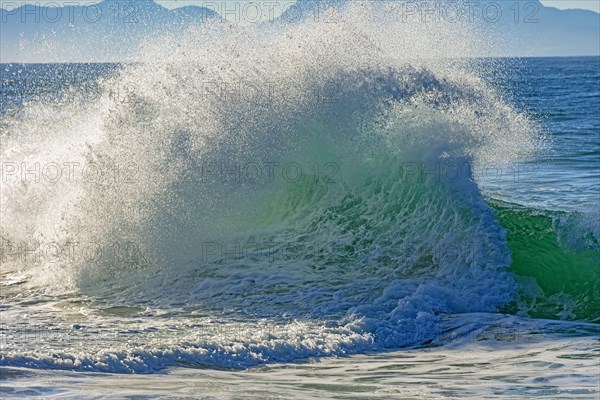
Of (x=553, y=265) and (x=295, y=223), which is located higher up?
(x=295, y=223)

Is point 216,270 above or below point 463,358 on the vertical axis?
above

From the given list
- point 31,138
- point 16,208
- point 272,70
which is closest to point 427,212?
point 272,70

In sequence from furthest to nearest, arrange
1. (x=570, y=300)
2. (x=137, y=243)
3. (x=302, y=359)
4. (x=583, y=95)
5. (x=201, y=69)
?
(x=583, y=95) → (x=201, y=69) → (x=137, y=243) → (x=570, y=300) → (x=302, y=359)

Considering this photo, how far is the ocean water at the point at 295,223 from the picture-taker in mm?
7484

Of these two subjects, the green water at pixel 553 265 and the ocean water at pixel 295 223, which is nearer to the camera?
the ocean water at pixel 295 223

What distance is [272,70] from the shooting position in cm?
1128

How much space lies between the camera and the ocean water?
24.6 ft

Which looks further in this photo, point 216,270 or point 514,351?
point 216,270

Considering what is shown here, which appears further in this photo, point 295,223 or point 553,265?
point 295,223

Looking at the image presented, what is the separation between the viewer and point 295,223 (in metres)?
10.9

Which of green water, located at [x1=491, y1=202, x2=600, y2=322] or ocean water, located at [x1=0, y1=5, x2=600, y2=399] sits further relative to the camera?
green water, located at [x1=491, y1=202, x2=600, y2=322]

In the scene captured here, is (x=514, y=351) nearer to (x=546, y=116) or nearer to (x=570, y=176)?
(x=570, y=176)

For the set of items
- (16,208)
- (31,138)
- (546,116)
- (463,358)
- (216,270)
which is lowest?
(463,358)

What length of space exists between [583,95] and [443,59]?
33.5 metres
